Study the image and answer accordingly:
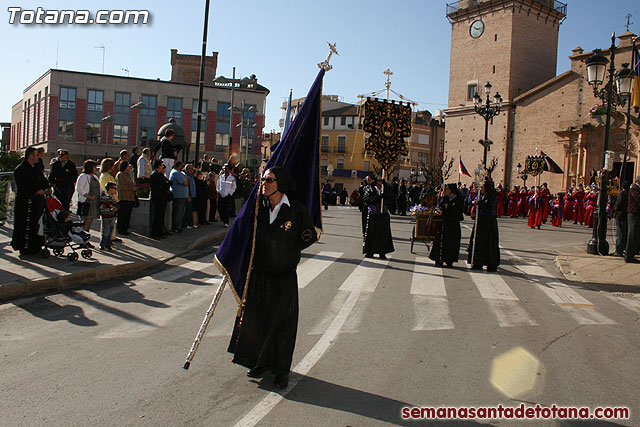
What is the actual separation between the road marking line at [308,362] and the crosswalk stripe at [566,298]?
3076 millimetres

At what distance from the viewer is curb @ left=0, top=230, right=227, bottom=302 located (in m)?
7.25

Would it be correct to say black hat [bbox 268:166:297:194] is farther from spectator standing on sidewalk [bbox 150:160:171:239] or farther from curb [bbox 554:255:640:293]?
spectator standing on sidewalk [bbox 150:160:171:239]

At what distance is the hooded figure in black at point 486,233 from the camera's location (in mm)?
11016

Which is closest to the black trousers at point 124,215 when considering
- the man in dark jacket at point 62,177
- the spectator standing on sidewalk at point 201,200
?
the man in dark jacket at point 62,177

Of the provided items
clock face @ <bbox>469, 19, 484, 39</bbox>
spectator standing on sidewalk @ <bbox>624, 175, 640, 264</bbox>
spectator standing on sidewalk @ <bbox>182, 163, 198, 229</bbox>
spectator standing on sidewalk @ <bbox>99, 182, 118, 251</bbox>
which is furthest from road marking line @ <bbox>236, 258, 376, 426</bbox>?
clock face @ <bbox>469, 19, 484, 39</bbox>

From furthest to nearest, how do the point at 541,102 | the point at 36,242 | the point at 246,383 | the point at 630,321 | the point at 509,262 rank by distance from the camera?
the point at 541,102 → the point at 509,262 → the point at 36,242 → the point at 630,321 → the point at 246,383

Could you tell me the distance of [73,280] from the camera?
8172mm

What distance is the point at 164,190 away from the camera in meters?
12.7

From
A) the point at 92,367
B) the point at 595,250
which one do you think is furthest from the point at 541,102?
the point at 92,367

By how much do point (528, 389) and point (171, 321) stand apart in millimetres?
3976

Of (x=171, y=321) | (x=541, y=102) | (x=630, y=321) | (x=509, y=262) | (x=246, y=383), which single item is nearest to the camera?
(x=246, y=383)

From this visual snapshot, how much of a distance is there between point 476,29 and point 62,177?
4927 cm

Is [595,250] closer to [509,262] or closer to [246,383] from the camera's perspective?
[509,262]

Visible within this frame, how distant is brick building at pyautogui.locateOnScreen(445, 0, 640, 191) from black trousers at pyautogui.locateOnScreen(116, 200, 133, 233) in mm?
38484
